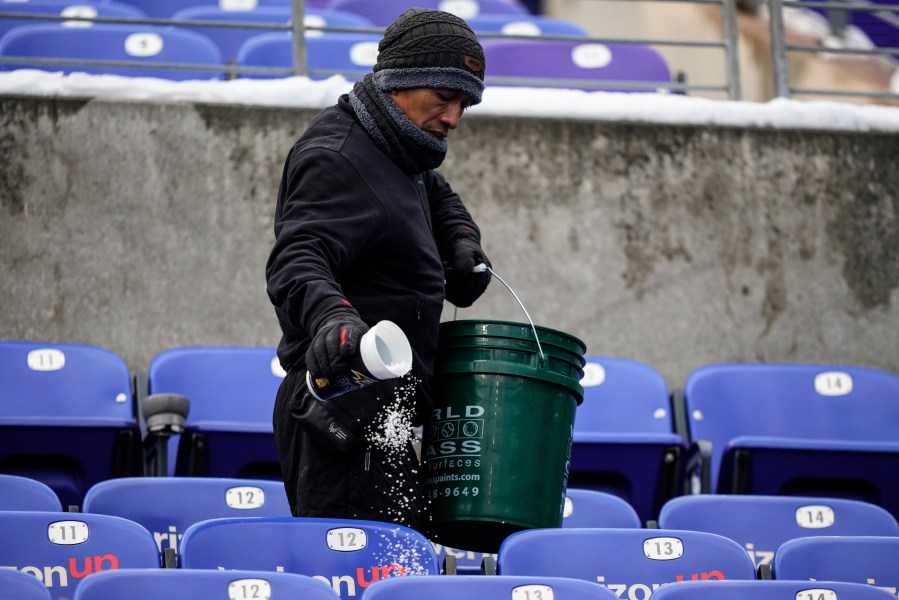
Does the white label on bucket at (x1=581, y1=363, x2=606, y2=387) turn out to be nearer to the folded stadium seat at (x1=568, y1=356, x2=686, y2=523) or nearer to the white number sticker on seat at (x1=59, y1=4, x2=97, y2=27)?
the folded stadium seat at (x1=568, y1=356, x2=686, y2=523)

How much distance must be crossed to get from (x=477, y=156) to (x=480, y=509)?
256 centimetres

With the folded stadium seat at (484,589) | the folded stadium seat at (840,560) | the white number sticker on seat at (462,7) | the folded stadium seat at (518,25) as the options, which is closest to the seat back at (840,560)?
the folded stadium seat at (840,560)

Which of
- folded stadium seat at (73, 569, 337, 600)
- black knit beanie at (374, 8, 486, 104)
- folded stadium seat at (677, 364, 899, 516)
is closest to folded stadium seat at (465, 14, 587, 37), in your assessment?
folded stadium seat at (677, 364, 899, 516)

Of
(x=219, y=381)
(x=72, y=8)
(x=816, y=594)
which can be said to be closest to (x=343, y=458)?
(x=816, y=594)

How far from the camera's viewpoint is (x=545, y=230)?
5824mm

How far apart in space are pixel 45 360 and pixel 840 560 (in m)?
2.60

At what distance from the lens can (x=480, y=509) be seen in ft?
11.4

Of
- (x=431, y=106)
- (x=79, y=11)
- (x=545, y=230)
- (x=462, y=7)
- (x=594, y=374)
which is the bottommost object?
(x=594, y=374)

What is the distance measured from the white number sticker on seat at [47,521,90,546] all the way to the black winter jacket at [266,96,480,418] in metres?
0.59

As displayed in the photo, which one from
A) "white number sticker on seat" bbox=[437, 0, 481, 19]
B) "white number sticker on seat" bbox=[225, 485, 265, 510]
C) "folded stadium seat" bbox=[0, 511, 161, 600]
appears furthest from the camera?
"white number sticker on seat" bbox=[437, 0, 481, 19]

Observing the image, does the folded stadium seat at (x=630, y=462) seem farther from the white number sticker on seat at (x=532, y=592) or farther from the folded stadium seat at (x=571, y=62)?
the folded stadium seat at (x=571, y=62)

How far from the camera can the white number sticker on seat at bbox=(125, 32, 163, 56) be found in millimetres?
6332

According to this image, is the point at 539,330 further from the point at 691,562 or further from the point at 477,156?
the point at 477,156

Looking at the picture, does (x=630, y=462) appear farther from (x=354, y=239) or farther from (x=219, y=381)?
(x=354, y=239)
